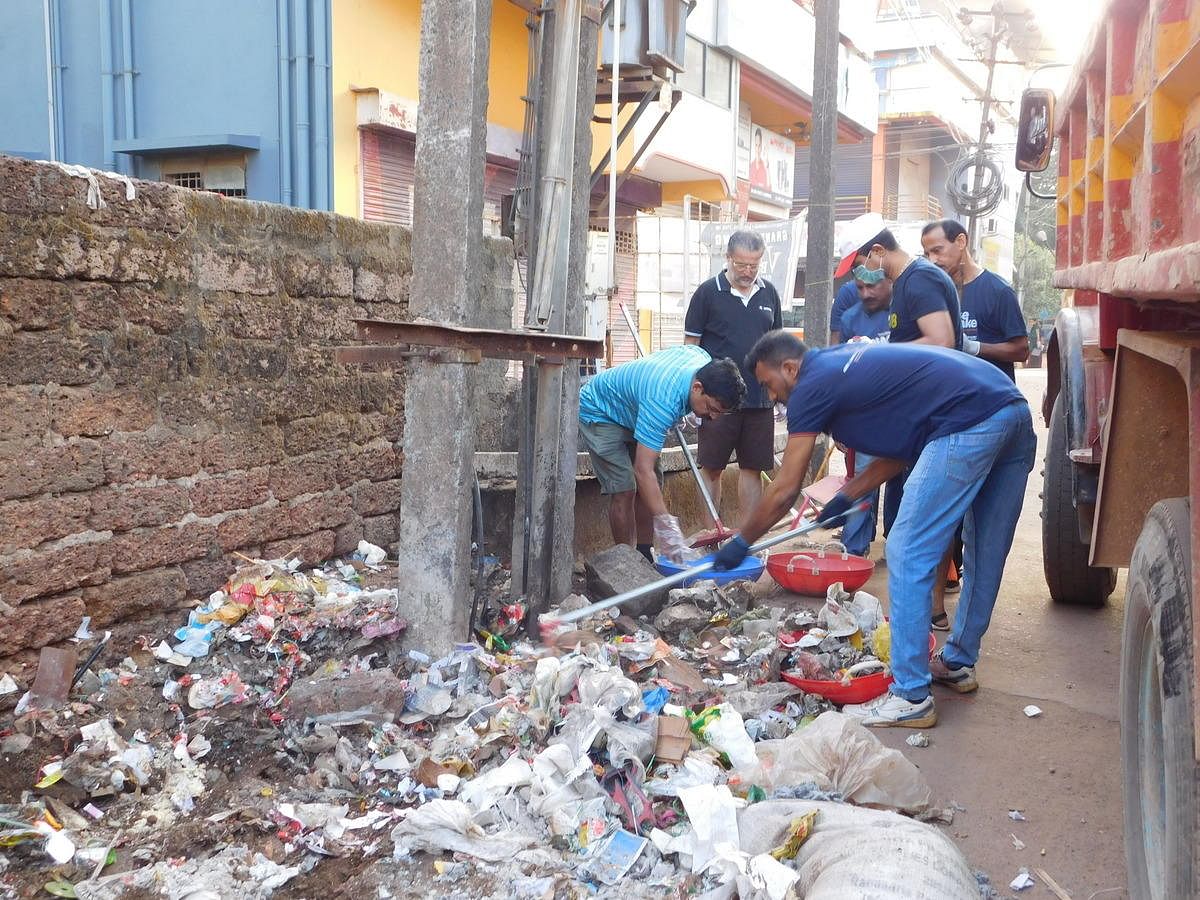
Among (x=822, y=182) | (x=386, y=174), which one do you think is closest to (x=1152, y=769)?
(x=822, y=182)

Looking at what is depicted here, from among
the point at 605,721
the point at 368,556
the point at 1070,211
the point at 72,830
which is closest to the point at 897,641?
the point at 605,721

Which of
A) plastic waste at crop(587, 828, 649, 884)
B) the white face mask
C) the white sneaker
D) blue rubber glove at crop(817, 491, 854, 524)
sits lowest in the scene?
plastic waste at crop(587, 828, 649, 884)

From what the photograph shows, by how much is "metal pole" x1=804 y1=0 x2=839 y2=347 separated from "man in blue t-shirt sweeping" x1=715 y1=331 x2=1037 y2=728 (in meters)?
4.79

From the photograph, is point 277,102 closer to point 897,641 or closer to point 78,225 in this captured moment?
point 78,225

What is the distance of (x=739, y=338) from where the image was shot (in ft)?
21.8

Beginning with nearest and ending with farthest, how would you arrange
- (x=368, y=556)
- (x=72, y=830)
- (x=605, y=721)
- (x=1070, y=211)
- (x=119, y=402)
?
(x=72, y=830), (x=605, y=721), (x=119, y=402), (x=1070, y=211), (x=368, y=556)

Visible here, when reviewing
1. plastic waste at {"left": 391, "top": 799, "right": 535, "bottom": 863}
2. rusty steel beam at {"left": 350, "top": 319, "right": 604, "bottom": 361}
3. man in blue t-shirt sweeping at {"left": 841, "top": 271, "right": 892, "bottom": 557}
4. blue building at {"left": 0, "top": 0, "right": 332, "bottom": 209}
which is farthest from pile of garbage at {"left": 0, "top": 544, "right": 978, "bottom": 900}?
blue building at {"left": 0, "top": 0, "right": 332, "bottom": 209}

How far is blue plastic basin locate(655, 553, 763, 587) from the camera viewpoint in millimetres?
4672

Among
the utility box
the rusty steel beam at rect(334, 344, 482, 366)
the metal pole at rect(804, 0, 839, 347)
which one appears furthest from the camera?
the metal pole at rect(804, 0, 839, 347)

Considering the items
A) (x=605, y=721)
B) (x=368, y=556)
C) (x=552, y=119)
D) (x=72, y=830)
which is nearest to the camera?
(x=72, y=830)

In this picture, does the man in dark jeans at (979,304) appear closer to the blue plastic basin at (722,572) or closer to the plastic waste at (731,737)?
the blue plastic basin at (722,572)

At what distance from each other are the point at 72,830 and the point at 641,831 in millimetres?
1663

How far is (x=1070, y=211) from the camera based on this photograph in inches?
163

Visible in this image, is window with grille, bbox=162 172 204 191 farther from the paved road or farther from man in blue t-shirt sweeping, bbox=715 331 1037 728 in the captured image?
the paved road
